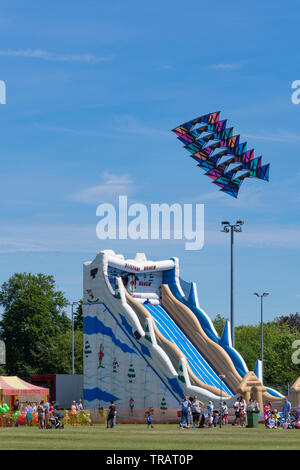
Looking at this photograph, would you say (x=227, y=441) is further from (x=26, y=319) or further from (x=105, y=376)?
(x=26, y=319)

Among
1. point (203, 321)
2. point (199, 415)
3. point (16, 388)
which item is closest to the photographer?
point (199, 415)

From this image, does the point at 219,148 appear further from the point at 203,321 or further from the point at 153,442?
the point at 153,442

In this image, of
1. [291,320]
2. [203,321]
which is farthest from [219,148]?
[291,320]

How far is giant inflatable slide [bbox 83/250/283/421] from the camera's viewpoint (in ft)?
165

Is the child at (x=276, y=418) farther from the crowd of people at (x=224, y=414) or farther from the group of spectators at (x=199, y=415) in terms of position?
the group of spectators at (x=199, y=415)

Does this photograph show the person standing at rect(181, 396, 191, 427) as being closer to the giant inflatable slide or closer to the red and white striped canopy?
the giant inflatable slide

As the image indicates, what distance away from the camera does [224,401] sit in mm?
48219

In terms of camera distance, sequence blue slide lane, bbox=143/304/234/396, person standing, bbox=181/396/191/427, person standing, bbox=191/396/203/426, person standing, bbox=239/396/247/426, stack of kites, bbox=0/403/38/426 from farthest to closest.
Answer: blue slide lane, bbox=143/304/234/396, stack of kites, bbox=0/403/38/426, person standing, bbox=239/396/247/426, person standing, bbox=191/396/203/426, person standing, bbox=181/396/191/427

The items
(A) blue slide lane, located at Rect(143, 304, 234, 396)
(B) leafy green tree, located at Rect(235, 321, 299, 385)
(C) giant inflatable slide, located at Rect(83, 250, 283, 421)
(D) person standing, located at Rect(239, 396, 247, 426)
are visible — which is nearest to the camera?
(D) person standing, located at Rect(239, 396, 247, 426)

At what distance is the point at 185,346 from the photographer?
5466cm

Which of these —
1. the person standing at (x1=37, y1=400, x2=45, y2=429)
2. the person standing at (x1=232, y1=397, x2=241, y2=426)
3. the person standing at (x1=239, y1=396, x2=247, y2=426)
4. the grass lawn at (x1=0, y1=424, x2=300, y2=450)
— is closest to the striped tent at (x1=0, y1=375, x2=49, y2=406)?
the person standing at (x1=37, y1=400, x2=45, y2=429)

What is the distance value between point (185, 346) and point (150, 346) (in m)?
4.51
